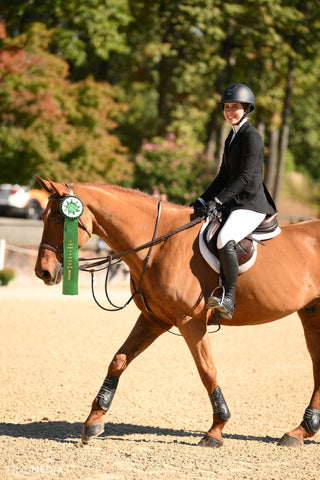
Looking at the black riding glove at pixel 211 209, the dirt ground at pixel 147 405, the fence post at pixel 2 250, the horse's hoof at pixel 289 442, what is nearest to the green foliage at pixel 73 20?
the fence post at pixel 2 250

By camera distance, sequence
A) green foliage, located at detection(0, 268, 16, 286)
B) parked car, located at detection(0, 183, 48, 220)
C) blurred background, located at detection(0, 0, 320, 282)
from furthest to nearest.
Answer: parked car, located at detection(0, 183, 48, 220)
blurred background, located at detection(0, 0, 320, 282)
green foliage, located at detection(0, 268, 16, 286)

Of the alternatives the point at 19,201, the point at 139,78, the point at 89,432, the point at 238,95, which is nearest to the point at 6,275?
the point at 19,201

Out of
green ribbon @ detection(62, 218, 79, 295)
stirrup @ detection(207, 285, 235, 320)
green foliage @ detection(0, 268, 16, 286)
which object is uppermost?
green ribbon @ detection(62, 218, 79, 295)

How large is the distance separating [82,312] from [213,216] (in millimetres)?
8931

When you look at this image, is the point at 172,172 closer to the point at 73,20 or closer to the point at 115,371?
the point at 73,20

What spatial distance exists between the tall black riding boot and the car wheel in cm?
2100

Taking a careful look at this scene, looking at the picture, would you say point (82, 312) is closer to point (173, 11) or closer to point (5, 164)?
point (5, 164)

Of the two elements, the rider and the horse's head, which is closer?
the horse's head

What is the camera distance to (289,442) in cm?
567

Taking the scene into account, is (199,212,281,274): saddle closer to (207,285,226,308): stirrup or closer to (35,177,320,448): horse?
(35,177,320,448): horse

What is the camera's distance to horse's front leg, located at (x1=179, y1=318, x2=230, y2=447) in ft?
17.5

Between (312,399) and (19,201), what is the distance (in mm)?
20598

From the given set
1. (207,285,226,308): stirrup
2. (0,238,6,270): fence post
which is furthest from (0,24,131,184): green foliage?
(207,285,226,308): stirrup

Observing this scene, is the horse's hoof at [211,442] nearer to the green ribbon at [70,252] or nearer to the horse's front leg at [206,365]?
the horse's front leg at [206,365]
